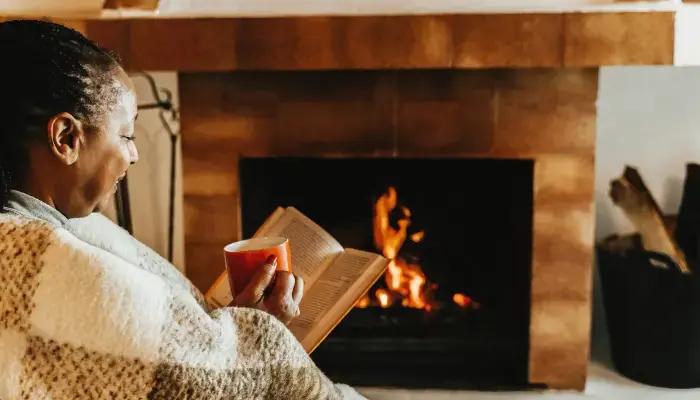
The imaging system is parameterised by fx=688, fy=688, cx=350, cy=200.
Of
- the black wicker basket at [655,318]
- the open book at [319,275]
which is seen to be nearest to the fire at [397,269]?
the black wicker basket at [655,318]

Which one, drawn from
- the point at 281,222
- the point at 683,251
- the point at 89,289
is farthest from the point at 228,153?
the point at 683,251

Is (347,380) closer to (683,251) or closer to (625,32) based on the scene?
(683,251)

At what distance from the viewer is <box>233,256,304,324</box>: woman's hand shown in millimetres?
870

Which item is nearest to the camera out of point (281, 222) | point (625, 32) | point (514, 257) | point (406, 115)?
point (281, 222)

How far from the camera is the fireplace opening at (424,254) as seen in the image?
5.64ft

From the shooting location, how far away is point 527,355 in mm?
1708

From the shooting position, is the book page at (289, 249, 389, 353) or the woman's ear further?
the book page at (289, 249, 389, 353)

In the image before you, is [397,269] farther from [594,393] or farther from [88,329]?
[88,329]

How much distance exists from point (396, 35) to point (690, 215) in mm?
897

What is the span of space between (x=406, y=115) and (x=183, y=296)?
0.98m

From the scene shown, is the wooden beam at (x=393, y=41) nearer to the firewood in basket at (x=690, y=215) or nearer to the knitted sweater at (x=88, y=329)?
the firewood in basket at (x=690, y=215)

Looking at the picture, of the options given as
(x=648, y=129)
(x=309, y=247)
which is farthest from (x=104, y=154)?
(x=648, y=129)

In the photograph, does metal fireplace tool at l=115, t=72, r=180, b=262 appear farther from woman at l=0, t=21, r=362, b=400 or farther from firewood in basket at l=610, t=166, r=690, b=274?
firewood in basket at l=610, t=166, r=690, b=274

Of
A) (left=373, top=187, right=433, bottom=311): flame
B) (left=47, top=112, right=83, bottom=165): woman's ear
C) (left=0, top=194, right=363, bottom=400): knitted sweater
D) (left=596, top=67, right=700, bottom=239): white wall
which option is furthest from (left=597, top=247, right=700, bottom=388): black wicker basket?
(left=47, top=112, right=83, bottom=165): woman's ear
